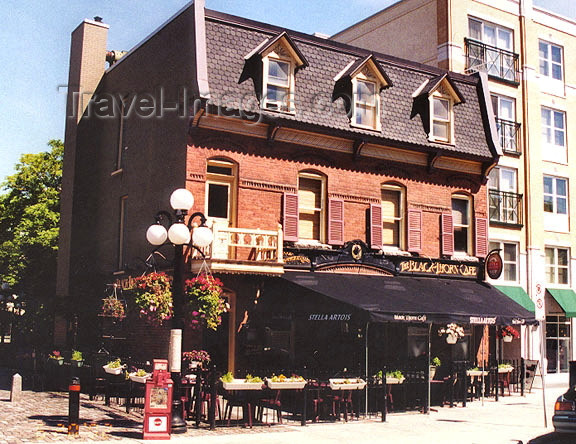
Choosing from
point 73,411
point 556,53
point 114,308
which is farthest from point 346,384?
point 556,53

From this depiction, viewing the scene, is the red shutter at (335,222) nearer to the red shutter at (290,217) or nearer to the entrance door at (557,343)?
the red shutter at (290,217)

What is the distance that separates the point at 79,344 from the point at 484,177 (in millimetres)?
14622

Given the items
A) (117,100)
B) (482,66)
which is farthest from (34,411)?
(482,66)

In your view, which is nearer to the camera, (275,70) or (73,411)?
(73,411)

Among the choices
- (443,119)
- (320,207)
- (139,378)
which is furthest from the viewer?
(443,119)

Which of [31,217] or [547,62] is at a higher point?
[547,62]

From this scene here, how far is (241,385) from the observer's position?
48.6 ft

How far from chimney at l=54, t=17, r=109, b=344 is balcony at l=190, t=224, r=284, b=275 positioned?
368 inches

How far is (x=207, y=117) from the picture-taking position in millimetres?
19016

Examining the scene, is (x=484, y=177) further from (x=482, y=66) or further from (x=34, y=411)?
(x=34, y=411)

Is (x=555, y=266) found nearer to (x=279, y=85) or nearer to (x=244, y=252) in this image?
(x=279, y=85)

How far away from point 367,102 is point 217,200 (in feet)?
18.7

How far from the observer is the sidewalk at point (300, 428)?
13250mm

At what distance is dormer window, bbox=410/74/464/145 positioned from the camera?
23.1 meters
